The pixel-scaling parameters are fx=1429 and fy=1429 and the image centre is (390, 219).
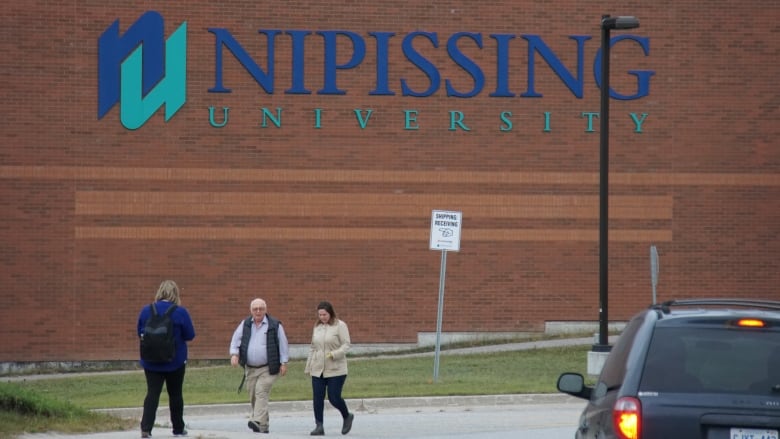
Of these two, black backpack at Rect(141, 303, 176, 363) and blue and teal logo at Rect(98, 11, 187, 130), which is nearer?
black backpack at Rect(141, 303, 176, 363)

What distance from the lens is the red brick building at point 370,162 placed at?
28281mm

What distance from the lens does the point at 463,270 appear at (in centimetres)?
2927

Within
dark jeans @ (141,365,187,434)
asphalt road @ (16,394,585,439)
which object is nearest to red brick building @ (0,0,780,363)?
asphalt road @ (16,394,585,439)

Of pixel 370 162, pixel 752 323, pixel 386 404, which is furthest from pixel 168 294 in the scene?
pixel 370 162

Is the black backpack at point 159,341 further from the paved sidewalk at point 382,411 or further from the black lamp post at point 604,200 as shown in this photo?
the black lamp post at point 604,200

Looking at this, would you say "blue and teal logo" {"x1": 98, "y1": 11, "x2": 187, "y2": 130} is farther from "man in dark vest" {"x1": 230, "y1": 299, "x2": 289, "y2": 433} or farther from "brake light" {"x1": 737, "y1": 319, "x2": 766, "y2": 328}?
"brake light" {"x1": 737, "y1": 319, "x2": 766, "y2": 328}

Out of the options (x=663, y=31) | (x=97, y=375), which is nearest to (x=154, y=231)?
(x=97, y=375)

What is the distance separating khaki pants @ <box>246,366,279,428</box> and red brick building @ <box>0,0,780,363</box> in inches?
499

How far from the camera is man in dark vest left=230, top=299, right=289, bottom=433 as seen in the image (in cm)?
1593

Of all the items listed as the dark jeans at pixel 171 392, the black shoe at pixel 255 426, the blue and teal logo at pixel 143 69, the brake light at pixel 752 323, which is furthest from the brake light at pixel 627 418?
the blue and teal logo at pixel 143 69

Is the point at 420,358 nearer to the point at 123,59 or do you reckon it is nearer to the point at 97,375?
the point at 97,375

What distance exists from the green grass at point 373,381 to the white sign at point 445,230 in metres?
2.20

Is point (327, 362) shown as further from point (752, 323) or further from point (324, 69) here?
point (324, 69)

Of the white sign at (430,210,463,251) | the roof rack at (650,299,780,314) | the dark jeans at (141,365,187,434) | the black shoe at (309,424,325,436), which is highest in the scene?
the white sign at (430,210,463,251)
